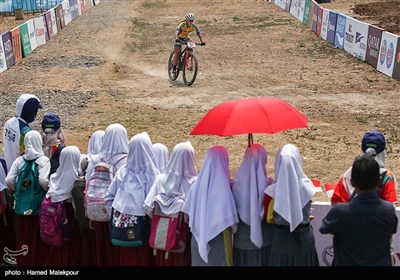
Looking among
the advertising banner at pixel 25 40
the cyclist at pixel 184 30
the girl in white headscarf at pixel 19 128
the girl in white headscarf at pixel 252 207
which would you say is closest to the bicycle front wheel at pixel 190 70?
the cyclist at pixel 184 30

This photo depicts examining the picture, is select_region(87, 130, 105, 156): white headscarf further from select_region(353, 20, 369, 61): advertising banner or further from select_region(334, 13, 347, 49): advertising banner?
select_region(334, 13, 347, 49): advertising banner

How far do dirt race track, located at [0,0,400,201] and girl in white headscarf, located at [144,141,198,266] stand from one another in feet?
14.9

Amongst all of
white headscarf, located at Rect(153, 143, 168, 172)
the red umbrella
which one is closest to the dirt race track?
white headscarf, located at Rect(153, 143, 168, 172)

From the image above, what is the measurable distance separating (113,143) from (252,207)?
1.66 meters

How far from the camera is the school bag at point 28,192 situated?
20.3 ft

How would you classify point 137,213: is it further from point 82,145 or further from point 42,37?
point 42,37

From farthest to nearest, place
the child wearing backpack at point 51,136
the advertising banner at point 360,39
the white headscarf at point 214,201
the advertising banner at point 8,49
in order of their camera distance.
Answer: the advertising banner at point 8,49 → the advertising banner at point 360,39 → the child wearing backpack at point 51,136 → the white headscarf at point 214,201

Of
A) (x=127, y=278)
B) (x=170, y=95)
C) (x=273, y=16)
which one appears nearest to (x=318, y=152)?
(x=170, y=95)

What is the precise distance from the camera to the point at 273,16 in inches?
1262

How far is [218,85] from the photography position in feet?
57.8

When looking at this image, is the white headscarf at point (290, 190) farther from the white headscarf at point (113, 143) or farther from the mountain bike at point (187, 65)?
the mountain bike at point (187, 65)

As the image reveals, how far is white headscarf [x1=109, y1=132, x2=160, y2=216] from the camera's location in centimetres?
570

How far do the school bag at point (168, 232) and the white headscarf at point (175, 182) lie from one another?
7 centimetres

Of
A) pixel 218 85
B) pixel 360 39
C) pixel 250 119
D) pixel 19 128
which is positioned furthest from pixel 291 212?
pixel 360 39
